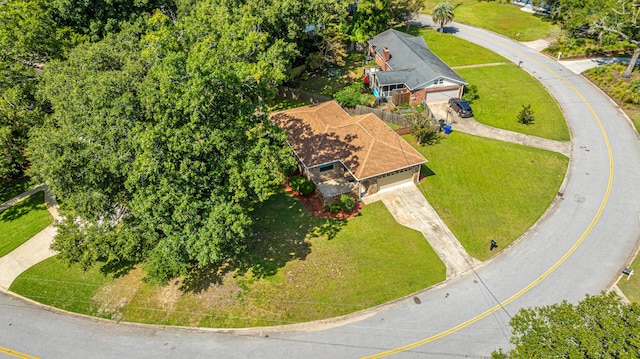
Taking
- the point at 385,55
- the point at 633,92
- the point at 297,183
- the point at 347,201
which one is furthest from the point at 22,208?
the point at 633,92

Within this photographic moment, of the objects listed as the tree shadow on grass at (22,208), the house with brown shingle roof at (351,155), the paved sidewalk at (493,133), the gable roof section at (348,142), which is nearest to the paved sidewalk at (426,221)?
the house with brown shingle roof at (351,155)

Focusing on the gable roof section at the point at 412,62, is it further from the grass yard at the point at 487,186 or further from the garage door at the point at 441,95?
the grass yard at the point at 487,186

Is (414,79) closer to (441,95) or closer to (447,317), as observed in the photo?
(441,95)

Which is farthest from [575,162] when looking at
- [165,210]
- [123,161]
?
[123,161]

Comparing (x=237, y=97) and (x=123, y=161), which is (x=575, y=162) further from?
(x=123, y=161)

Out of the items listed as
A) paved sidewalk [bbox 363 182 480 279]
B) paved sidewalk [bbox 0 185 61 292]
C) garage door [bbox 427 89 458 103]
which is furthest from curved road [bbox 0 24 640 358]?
garage door [bbox 427 89 458 103]

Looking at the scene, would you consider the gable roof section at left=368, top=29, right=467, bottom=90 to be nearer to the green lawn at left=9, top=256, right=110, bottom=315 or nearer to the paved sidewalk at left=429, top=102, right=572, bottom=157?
the paved sidewalk at left=429, top=102, right=572, bottom=157
